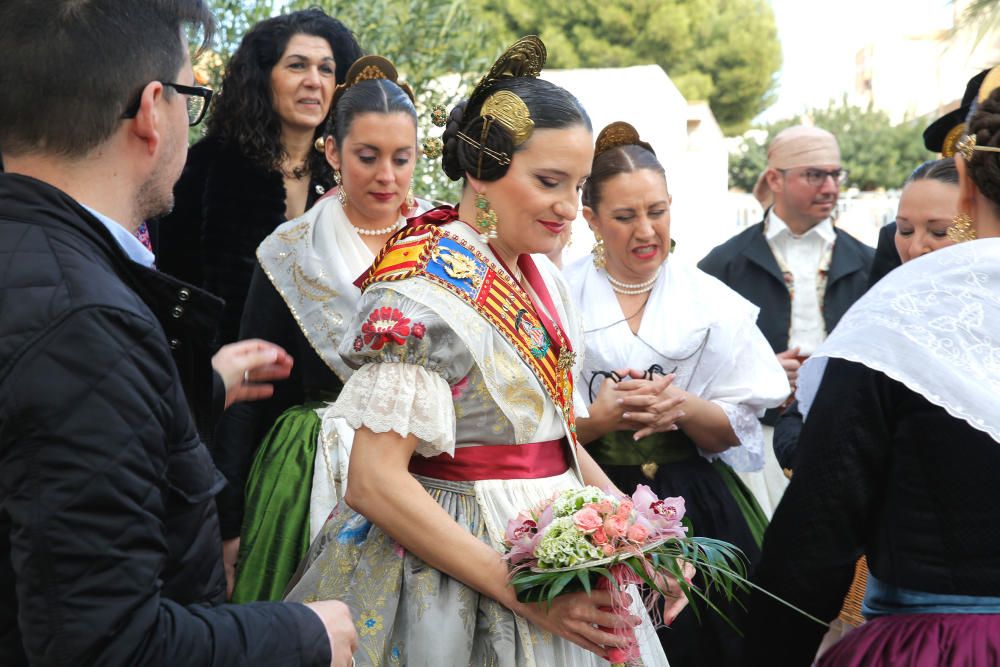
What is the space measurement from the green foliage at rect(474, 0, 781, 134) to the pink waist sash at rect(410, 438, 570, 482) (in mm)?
35632

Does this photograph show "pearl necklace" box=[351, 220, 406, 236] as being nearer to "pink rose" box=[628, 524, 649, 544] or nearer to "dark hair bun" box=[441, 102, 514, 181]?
"dark hair bun" box=[441, 102, 514, 181]

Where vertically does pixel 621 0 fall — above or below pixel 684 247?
above

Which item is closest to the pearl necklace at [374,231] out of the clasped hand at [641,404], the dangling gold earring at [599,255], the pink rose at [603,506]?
the dangling gold earring at [599,255]

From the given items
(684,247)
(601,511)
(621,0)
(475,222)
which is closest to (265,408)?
(475,222)

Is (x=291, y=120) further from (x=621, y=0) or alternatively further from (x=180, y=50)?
(x=621, y=0)

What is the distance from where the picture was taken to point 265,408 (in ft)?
12.7

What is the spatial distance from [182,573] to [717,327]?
8.86 feet

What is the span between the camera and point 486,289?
2623 mm

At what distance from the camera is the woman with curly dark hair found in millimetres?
4488

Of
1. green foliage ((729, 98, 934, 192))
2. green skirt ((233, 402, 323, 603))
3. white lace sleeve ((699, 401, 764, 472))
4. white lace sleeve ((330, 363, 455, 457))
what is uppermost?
green foliage ((729, 98, 934, 192))

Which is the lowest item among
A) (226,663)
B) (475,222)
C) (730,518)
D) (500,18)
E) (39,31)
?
(730,518)

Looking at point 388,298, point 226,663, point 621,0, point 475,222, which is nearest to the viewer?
point 226,663

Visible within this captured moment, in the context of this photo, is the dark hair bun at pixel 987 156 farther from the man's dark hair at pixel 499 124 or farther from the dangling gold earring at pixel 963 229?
the man's dark hair at pixel 499 124

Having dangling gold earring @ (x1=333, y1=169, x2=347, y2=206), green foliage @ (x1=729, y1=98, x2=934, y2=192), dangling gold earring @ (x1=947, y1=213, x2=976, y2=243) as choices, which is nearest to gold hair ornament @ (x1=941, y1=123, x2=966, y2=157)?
dangling gold earring @ (x1=947, y1=213, x2=976, y2=243)
